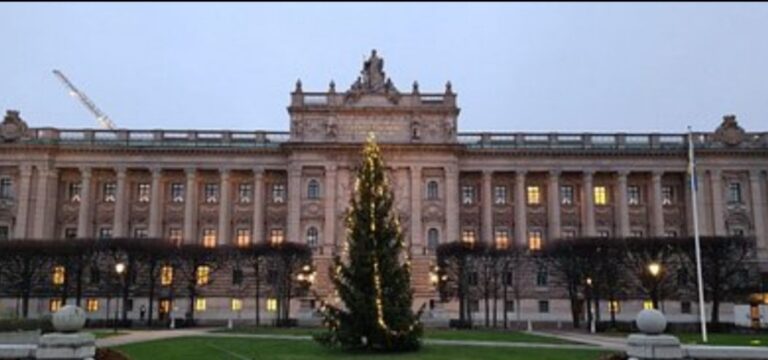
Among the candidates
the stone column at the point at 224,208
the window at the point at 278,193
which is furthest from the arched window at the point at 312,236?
the stone column at the point at 224,208

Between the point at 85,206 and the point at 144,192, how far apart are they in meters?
6.63

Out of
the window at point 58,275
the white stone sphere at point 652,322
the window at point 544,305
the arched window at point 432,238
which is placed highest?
the arched window at point 432,238

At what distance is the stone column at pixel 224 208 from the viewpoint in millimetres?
86000

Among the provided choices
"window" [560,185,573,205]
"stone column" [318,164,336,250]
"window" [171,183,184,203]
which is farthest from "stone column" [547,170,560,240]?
"window" [171,183,184,203]

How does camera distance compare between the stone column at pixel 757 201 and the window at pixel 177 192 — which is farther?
the window at pixel 177 192

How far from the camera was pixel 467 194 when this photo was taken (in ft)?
291

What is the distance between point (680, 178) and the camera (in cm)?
8869

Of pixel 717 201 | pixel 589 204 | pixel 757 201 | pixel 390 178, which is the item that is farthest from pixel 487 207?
pixel 757 201

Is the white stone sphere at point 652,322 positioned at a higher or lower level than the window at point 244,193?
lower

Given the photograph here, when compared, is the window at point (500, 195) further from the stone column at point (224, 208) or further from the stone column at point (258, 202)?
the stone column at point (224, 208)

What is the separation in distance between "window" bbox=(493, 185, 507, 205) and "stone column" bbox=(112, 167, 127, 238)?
42687 mm

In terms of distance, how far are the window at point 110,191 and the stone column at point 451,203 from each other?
38.2m

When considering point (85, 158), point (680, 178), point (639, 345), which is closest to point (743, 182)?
point (680, 178)

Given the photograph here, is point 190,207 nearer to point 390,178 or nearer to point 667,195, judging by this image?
point 390,178
